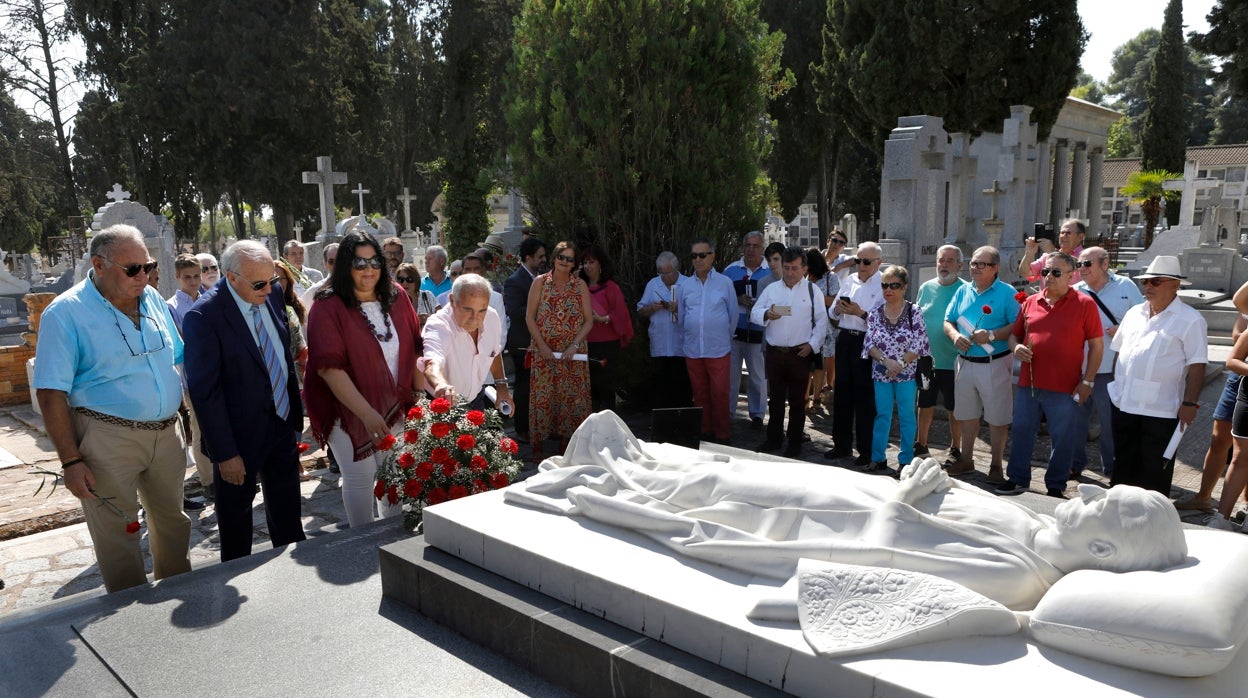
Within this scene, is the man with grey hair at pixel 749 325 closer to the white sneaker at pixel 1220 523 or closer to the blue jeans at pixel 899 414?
the blue jeans at pixel 899 414

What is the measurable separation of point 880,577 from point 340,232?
18065 millimetres

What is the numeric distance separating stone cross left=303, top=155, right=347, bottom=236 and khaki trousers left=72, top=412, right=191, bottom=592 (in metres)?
13.9

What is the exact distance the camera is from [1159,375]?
182 inches

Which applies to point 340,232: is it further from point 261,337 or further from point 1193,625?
point 1193,625

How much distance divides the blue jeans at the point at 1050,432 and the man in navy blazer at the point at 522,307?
11.8 feet

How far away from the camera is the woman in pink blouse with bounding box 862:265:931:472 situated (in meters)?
5.49

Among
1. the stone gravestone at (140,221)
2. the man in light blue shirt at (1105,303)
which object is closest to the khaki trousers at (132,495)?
the man in light blue shirt at (1105,303)

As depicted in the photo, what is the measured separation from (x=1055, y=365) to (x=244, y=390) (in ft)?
15.0

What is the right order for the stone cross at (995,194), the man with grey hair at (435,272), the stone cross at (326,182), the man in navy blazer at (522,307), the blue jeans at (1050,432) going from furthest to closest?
the stone cross at (326,182), the stone cross at (995,194), the man with grey hair at (435,272), the man in navy blazer at (522,307), the blue jeans at (1050,432)

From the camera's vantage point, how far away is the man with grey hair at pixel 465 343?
4.37 m

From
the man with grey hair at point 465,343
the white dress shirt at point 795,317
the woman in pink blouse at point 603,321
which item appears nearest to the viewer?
the man with grey hair at point 465,343

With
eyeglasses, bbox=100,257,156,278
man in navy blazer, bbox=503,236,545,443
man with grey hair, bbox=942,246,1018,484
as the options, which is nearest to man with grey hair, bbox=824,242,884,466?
man with grey hair, bbox=942,246,1018,484

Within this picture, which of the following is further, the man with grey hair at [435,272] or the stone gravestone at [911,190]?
the stone gravestone at [911,190]

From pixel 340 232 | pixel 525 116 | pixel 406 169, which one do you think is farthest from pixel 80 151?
pixel 525 116
